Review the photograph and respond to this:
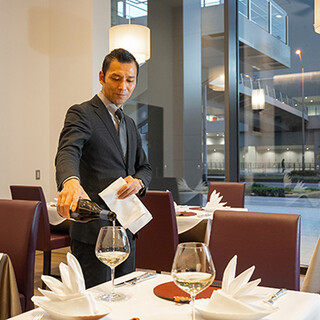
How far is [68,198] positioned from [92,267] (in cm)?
57

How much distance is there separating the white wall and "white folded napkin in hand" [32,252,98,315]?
4.34 metres

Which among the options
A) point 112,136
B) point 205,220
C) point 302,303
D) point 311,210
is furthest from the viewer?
point 311,210

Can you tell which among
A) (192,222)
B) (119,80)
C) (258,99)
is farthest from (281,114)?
(119,80)

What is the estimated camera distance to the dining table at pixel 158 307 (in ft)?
3.95


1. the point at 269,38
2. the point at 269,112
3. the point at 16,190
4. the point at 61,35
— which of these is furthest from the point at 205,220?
the point at 61,35

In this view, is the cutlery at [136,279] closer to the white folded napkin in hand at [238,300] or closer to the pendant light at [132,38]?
the white folded napkin in hand at [238,300]

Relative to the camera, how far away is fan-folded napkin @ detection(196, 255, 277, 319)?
3.72ft

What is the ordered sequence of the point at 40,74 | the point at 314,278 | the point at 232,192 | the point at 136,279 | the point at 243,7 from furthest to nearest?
the point at 40,74, the point at 243,7, the point at 232,192, the point at 314,278, the point at 136,279

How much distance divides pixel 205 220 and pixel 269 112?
209 centimetres

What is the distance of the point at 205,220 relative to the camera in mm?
3730

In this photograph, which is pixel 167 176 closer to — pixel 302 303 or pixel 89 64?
pixel 89 64

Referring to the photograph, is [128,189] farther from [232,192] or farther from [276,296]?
[232,192]

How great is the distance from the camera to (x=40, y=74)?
19.1 ft

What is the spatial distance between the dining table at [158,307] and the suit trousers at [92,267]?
0.29 metres
